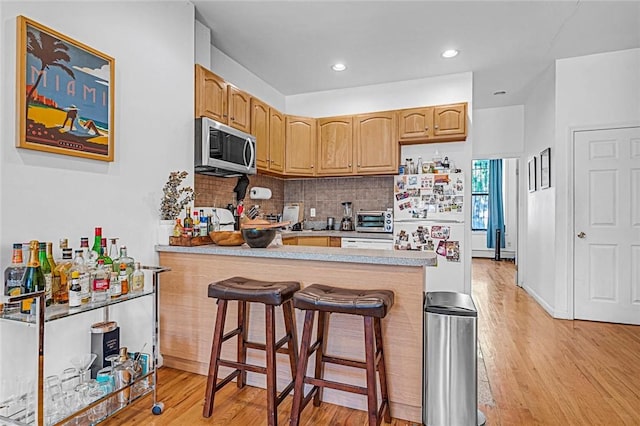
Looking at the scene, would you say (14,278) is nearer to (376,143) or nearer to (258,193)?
(258,193)

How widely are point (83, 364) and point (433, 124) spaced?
392cm

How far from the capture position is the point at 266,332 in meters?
1.89

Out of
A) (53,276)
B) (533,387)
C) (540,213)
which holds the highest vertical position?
(540,213)

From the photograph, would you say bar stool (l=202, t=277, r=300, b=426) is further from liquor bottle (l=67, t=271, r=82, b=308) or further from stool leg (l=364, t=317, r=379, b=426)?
liquor bottle (l=67, t=271, r=82, b=308)

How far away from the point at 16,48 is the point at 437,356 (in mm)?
2572

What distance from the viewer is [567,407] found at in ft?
6.77

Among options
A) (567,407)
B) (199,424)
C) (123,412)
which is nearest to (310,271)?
(199,424)

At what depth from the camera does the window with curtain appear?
29.4ft

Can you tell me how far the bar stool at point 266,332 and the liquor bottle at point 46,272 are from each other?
2.41 feet

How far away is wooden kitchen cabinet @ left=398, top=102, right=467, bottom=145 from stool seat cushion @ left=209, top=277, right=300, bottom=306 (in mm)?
2844

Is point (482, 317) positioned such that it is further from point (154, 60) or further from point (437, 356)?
point (154, 60)

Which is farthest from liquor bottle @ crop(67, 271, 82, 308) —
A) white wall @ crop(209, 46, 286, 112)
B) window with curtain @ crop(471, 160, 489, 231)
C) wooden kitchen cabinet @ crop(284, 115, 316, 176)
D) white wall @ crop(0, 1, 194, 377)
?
window with curtain @ crop(471, 160, 489, 231)


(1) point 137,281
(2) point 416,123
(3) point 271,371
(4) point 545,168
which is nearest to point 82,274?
(1) point 137,281

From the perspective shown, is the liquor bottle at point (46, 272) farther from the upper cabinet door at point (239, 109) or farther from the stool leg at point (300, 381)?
the upper cabinet door at point (239, 109)
